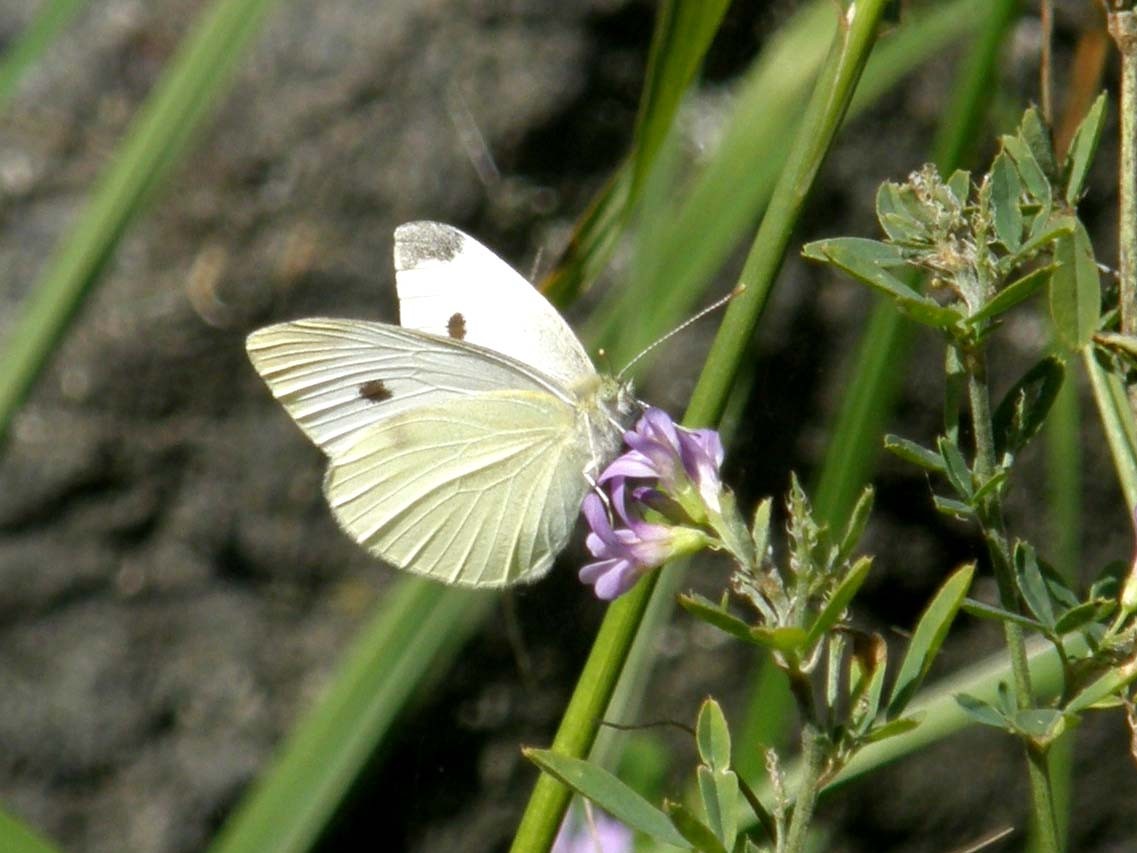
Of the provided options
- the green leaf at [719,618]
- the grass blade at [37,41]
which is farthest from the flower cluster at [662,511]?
the grass blade at [37,41]

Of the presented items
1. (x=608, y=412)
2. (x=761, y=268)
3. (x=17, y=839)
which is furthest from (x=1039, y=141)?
(x=17, y=839)

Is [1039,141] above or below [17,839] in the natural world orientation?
above

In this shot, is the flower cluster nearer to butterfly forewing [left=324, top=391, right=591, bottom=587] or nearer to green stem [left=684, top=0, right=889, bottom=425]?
green stem [left=684, top=0, right=889, bottom=425]

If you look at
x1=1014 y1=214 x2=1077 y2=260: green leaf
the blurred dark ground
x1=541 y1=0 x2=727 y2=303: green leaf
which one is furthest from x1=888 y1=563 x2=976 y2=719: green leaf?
the blurred dark ground

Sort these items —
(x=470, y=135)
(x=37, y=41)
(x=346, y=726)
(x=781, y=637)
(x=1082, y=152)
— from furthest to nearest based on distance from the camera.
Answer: (x=470, y=135)
(x=37, y=41)
(x=346, y=726)
(x=1082, y=152)
(x=781, y=637)

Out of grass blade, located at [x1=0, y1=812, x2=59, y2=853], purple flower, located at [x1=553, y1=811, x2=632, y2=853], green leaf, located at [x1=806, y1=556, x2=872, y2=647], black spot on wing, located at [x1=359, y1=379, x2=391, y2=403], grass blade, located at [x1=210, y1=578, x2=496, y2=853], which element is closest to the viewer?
green leaf, located at [x1=806, y1=556, x2=872, y2=647]

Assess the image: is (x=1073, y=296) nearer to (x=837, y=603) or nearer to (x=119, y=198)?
(x=837, y=603)

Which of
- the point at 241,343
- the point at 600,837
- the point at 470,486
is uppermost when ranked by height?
the point at 470,486

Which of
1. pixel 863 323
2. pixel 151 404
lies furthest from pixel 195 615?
pixel 863 323
